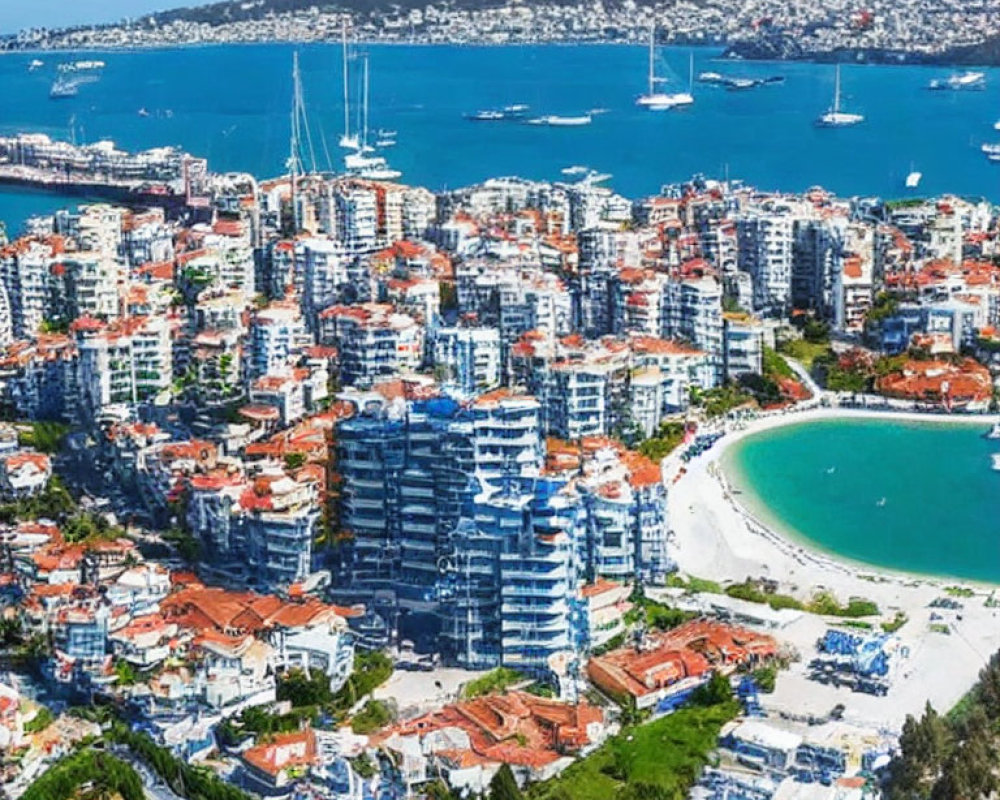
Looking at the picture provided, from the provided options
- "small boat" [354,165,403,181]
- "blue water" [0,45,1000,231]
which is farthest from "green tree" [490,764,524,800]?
"small boat" [354,165,403,181]

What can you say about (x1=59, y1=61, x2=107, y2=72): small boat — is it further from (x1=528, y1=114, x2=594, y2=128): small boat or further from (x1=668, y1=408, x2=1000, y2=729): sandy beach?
(x1=668, y1=408, x2=1000, y2=729): sandy beach

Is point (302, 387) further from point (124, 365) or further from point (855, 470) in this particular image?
point (855, 470)

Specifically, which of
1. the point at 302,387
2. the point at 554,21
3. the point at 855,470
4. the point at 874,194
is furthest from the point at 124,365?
the point at 554,21

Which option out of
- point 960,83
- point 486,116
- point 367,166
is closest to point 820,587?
point 367,166

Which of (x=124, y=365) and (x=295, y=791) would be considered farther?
(x=124, y=365)

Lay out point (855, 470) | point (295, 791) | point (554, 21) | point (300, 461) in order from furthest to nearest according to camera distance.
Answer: point (554, 21)
point (855, 470)
point (300, 461)
point (295, 791)

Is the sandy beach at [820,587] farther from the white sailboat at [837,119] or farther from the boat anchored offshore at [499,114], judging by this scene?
the boat anchored offshore at [499,114]

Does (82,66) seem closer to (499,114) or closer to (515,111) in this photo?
(515,111)
